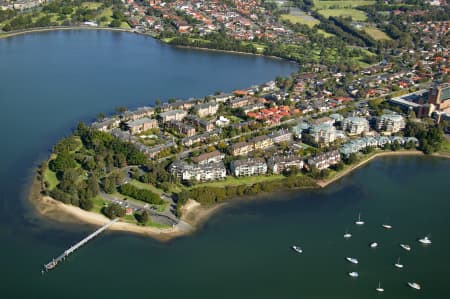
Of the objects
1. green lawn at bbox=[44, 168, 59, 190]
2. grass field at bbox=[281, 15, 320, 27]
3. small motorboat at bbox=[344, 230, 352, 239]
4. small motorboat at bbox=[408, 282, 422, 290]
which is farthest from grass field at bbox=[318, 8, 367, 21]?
small motorboat at bbox=[408, 282, 422, 290]

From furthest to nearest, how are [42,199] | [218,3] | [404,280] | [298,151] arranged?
[218,3]
[298,151]
[42,199]
[404,280]

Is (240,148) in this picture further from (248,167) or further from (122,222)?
(122,222)

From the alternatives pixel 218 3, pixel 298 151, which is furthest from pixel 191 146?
pixel 218 3

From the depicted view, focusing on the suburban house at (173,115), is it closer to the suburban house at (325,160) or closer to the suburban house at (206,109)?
the suburban house at (206,109)

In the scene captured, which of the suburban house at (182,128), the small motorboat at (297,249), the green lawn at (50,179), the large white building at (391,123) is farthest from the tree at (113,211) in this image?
the large white building at (391,123)

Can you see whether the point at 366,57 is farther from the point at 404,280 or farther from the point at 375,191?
the point at 404,280

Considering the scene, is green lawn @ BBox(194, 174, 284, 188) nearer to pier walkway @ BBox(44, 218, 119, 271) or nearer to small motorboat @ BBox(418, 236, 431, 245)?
pier walkway @ BBox(44, 218, 119, 271)

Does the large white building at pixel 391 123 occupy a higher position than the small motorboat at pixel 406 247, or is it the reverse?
the large white building at pixel 391 123
